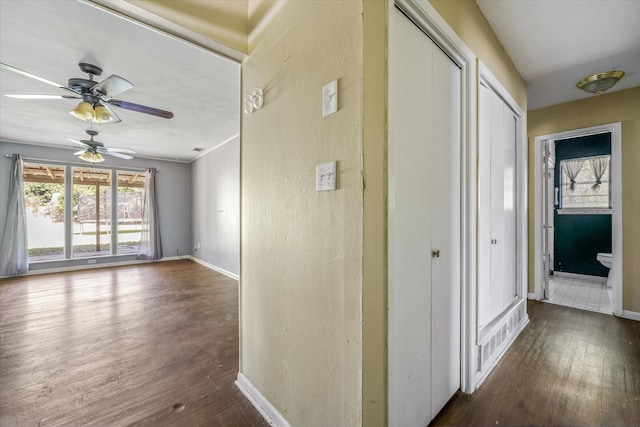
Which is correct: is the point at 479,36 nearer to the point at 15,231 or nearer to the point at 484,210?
the point at 484,210

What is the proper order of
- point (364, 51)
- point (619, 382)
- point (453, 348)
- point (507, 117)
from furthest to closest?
point (507, 117), point (619, 382), point (453, 348), point (364, 51)

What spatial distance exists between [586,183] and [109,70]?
22.8ft

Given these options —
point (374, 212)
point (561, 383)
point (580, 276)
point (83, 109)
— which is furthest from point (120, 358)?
point (580, 276)

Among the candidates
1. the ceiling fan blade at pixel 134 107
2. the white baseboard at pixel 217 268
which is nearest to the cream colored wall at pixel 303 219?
the ceiling fan blade at pixel 134 107

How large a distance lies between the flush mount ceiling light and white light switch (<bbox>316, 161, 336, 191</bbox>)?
117 inches

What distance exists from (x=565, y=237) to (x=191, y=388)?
6021mm

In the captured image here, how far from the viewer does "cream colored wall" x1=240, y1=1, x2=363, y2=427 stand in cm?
99

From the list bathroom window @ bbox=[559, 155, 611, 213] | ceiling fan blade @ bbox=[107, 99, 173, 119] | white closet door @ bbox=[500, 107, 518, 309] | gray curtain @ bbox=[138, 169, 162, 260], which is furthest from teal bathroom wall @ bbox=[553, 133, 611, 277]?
gray curtain @ bbox=[138, 169, 162, 260]

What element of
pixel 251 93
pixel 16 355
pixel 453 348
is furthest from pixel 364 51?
pixel 16 355

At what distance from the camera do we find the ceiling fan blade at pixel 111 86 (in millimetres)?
2076

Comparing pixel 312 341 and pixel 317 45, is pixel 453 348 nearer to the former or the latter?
pixel 312 341

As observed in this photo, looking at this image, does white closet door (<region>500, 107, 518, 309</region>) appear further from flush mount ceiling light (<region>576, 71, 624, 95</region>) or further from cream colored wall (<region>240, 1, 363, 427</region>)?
cream colored wall (<region>240, 1, 363, 427</region>)

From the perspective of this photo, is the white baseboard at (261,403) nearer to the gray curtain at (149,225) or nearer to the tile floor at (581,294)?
the tile floor at (581,294)

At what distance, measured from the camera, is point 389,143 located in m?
0.98
